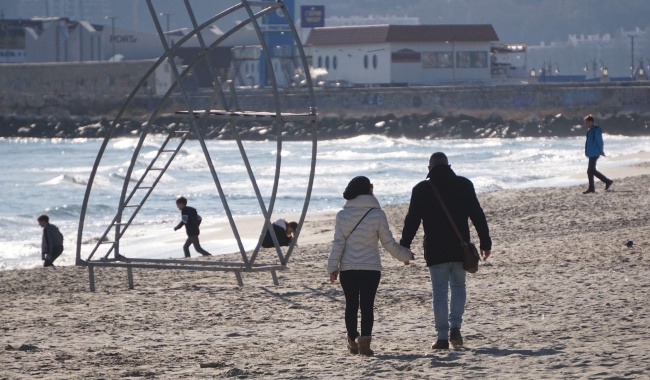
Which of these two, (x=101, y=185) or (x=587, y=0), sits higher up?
(x=587, y=0)

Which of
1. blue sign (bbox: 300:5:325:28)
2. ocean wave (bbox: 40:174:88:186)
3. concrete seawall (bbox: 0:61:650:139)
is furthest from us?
blue sign (bbox: 300:5:325:28)

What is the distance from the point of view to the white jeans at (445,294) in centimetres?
636

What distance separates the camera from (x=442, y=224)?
6.34 m

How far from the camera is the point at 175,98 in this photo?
6197cm

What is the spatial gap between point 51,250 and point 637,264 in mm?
6766

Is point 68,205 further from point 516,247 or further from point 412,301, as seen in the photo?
point 412,301

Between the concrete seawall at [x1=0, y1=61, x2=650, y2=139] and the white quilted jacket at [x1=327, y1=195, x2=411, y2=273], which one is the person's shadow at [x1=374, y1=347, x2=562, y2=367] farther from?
the concrete seawall at [x1=0, y1=61, x2=650, y2=139]

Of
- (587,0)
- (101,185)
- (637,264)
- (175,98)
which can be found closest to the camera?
(637,264)

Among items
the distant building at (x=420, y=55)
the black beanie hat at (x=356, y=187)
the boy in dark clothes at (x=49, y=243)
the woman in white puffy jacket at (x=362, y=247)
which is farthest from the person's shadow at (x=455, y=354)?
the distant building at (x=420, y=55)

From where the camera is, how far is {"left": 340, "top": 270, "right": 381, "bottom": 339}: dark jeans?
21.0 feet

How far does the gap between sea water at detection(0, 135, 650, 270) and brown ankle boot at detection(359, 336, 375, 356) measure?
13.4 ft

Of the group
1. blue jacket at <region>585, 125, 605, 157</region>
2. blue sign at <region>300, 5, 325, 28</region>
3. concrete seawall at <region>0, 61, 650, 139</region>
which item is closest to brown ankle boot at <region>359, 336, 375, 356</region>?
blue jacket at <region>585, 125, 605, 157</region>

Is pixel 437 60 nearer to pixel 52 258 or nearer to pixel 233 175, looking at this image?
pixel 233 175

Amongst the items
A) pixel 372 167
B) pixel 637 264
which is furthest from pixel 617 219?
pixel 372 167
